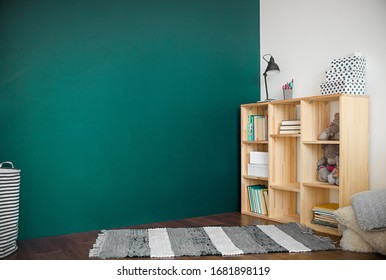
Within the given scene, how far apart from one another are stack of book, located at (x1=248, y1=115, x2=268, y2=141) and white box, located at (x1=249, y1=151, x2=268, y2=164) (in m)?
0.15

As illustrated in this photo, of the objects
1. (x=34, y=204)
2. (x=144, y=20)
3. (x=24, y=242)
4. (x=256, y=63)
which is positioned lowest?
(x=24, y=242)

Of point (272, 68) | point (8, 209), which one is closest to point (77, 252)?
point (8, 209)

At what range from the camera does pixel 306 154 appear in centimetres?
375

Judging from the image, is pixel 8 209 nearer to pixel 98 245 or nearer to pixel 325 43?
pixel 98 245

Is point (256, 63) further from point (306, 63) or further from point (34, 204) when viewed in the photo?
point (34, 204)

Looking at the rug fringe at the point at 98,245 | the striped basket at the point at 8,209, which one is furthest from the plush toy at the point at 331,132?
the striped basket at the point at 8,209

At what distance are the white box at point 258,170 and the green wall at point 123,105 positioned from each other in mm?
265

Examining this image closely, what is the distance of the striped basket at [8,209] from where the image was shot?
9.30 feet

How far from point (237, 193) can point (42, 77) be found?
7.72ft

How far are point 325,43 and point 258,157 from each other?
4.22 feet
